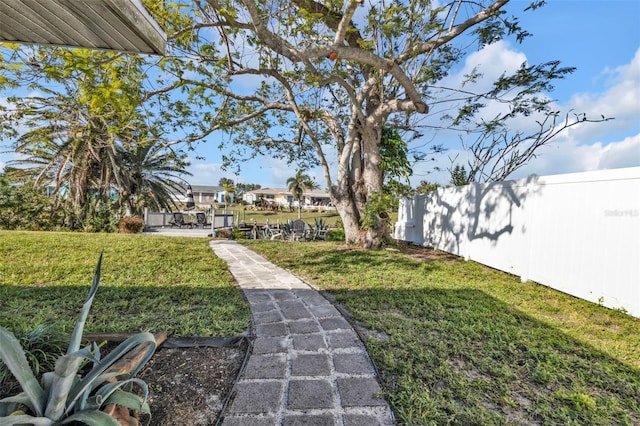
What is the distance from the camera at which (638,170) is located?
357 centimetres

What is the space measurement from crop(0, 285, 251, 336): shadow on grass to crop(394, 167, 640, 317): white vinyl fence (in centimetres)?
471

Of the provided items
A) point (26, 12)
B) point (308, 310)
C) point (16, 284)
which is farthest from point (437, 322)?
point (16, 284)

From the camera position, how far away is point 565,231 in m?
4.43

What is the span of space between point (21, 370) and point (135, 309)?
240 cm

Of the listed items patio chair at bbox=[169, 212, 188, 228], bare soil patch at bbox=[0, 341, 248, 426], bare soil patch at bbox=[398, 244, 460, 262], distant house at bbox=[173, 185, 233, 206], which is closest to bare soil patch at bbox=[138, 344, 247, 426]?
bare soil patch at bbox=[0, 341, 248, 426]

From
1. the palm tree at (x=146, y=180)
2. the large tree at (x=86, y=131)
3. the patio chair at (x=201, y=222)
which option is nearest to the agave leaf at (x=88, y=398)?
the large tree at (x=86, y=131)

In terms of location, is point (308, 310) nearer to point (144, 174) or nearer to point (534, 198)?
point (534, 198)

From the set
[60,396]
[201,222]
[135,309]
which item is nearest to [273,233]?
[201,222]

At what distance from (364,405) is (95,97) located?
506cm

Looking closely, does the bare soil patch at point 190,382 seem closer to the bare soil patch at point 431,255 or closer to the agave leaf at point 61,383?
the agave leaf at point 61,383

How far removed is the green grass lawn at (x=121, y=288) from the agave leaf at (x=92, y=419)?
154 cm

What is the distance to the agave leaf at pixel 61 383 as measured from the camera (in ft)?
3.95

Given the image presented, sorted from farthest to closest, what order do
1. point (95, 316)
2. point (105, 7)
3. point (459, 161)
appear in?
point (459, 161), point (95, 316), point (105, 7)

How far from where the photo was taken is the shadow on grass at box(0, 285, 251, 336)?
2848 mm
